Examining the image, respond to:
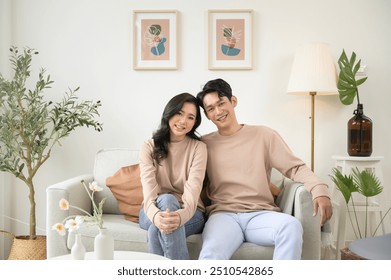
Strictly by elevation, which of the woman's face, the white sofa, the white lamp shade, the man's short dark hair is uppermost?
the white lamp shade

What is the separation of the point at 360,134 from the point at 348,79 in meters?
0.32

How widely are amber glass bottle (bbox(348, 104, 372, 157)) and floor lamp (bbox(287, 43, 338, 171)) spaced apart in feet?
0.62

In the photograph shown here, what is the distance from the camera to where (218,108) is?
6.98 ft

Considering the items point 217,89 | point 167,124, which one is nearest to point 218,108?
point 217,89

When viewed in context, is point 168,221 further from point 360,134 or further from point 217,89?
point 360,134

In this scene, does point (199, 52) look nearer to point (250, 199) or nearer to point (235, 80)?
point (235, 80)

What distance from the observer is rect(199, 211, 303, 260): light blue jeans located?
1802mm

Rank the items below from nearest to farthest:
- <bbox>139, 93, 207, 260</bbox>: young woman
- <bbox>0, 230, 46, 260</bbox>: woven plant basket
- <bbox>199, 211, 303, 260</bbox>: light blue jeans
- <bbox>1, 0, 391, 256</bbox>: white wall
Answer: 1. <bbox>199, 211, 303, 260</bbox>: light blue jeans
2. <bbox>139, 93, 207, 260</bbox>: young woman
3. <bbox>0, 230, 46, 260</bbox>: woven plant basket
4. <bbox>1, 0, 391, 256</bbox>: white wall

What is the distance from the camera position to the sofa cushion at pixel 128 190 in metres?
2.32

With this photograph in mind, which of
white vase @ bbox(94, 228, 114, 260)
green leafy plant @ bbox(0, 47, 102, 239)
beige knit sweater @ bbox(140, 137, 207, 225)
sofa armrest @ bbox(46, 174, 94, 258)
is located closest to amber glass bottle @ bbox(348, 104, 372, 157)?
beige knit sweater @ bbox(140, 137, 207, 225)

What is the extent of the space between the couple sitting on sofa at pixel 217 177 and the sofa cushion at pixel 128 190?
18 cm

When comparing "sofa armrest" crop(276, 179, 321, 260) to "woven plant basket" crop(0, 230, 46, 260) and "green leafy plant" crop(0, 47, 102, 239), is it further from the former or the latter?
"woven plant basket" crop(0, 230, 46, 260)

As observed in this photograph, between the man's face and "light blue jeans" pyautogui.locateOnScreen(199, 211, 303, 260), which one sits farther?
the man's face
